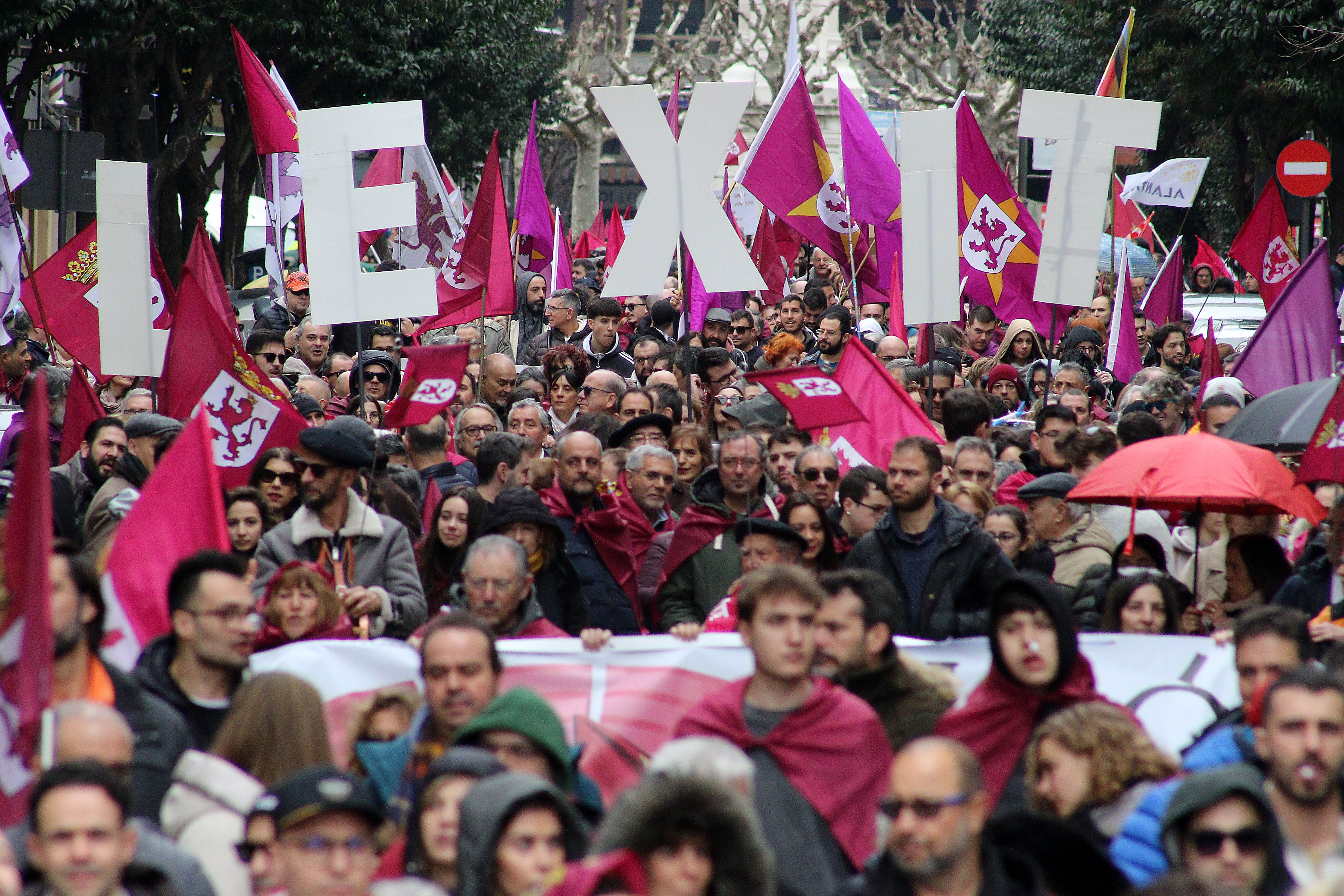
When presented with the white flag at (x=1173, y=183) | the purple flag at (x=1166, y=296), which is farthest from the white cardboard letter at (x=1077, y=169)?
the white flag at (x=1173, y=183)

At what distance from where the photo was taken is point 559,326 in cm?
1329

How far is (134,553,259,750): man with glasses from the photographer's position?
4891 mm

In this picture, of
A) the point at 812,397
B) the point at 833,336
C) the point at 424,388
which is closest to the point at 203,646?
the point at 424,388

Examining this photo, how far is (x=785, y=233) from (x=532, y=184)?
327 centimetres

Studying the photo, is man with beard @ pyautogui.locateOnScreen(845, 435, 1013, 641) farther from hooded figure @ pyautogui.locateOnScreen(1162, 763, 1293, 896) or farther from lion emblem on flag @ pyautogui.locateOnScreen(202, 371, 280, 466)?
lion emblem on flag @ pyautogui.locateOnScreen(202, 371, 280, 466)

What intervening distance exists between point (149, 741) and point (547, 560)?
2.40 meters

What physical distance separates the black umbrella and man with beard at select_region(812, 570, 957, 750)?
2609 millimetres

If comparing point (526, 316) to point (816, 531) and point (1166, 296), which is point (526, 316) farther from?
point (816, 531)

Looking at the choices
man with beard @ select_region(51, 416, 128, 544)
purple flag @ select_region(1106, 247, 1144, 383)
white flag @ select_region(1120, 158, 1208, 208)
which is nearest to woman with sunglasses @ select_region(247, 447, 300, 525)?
man with beard @ select_region(51, 416, 128, 544)

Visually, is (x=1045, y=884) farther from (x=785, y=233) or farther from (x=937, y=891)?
(x=785, y=233)

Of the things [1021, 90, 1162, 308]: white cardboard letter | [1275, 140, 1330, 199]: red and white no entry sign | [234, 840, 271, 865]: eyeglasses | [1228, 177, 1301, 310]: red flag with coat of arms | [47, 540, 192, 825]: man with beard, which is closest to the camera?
[234, 840, 271, 865]: eyeglasses

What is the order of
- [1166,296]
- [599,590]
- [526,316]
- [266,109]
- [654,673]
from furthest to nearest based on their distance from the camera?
[1166,296]
[526,316]
[266,109]
[599,590]
[654,673]

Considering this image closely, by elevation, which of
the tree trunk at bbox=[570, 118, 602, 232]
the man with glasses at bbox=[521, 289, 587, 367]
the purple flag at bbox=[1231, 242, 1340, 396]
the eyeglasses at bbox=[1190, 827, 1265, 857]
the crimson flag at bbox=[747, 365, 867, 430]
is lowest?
the eyeglasses at bbox=[1190, 827, 1265, 857]

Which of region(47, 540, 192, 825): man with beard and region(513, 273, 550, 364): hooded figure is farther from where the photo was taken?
region(513, 273, 550, 364): hooded figure
